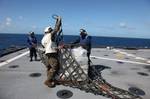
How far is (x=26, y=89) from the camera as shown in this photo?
6145 mm

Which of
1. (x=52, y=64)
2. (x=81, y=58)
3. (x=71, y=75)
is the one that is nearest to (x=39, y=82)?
(x=52, y=64)

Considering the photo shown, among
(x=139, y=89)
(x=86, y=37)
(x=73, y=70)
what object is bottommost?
(x=139, y=89)

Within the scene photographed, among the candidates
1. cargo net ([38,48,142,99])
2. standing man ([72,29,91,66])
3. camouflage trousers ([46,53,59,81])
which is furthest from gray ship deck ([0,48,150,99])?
standing man ([72,29,91,66])

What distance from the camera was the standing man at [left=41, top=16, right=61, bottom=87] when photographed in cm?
597

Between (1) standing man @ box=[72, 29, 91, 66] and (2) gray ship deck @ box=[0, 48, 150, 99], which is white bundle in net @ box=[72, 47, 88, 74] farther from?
(1) standing man @ box=[72, 29, 91, 66]

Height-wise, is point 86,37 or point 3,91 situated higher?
point 86,37

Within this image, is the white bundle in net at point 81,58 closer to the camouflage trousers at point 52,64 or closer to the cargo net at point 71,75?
the cargo net at point 71,75

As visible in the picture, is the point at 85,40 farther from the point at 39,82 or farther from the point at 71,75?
the point at 39,82

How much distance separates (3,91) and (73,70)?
286 centimetres

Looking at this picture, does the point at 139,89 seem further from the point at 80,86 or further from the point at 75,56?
the point at 75,56

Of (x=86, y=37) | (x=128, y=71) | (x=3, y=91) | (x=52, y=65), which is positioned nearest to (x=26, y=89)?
(x=3, y=91)

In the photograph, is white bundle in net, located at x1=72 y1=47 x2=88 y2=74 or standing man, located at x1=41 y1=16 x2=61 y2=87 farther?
white bundle in net, located at x1=72 y1=47 x2=88 y2=74

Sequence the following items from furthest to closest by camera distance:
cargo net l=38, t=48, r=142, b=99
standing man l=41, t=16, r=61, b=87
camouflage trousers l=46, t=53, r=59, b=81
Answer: cargo net l=38, t=48, r=142, b=99 < camouflage trousers l=46, t=53, r=59, b=81 < standing man l=41, t=16, r=61, b=87

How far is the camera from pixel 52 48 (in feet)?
20.2
